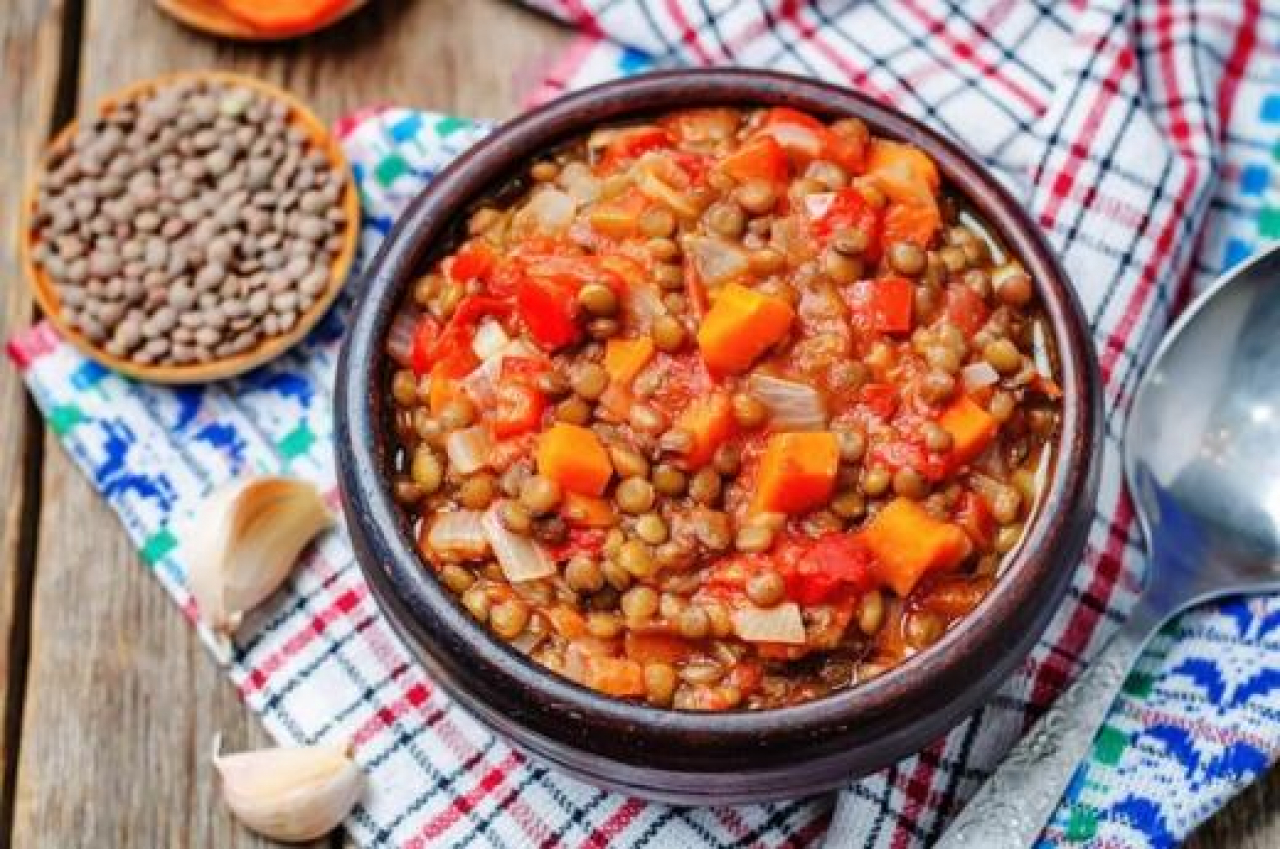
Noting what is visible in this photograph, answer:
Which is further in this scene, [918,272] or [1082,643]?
[1082,643]

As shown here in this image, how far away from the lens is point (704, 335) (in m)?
2.89

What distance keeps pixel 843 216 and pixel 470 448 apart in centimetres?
69

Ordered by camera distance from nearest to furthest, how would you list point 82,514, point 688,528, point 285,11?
point 688,528 → point 82,514 → point 285,11

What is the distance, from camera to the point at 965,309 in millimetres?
3018

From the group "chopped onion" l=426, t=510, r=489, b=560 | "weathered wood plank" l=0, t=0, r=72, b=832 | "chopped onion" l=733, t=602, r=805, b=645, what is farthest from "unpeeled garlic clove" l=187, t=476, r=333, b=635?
"chopped onion" l=733, t=602, r=805, b=645

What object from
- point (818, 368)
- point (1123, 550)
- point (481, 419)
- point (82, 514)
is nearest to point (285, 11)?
point (82, 514)

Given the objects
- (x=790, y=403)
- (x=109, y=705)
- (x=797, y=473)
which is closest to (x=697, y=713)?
(x=797, y=473)

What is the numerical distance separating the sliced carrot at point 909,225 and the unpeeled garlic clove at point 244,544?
1233 millimetres

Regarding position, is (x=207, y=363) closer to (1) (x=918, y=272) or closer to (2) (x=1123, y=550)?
(1) (x=918, y=272)

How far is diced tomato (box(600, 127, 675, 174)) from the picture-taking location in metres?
3.20

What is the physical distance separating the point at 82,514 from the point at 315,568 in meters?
0.50

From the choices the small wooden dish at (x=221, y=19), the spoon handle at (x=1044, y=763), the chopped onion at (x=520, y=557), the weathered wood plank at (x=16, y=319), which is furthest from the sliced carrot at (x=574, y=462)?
the small wooden dish at (x=221, y=19)

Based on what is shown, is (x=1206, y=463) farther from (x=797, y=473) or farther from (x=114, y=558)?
(x=114, y=558)

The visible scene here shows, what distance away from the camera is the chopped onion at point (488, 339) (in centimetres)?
301
